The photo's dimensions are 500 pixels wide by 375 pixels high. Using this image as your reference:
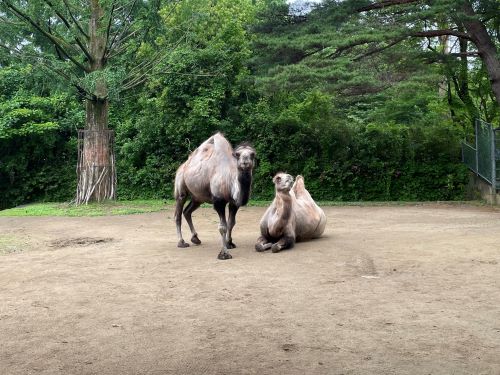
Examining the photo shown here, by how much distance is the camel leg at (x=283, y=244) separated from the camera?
736 centimetres

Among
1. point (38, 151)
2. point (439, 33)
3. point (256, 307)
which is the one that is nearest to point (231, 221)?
point (256, 307)

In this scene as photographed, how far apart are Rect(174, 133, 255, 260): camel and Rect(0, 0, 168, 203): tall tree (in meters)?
6.57

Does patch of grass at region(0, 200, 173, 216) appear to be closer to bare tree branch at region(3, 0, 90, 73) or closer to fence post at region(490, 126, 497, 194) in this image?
bare tree branch at region(3, 0, 90, 73)

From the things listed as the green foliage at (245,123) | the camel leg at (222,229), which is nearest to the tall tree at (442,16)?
the green foliage at (245,123)

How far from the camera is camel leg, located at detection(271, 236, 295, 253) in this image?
736 centimetres

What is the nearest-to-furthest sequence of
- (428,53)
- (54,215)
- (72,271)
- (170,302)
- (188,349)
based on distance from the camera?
(188,349) < (170,302) < (72,271) < (54,215) < (428,53)

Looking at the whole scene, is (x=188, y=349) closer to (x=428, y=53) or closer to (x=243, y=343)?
(x=243, y=343)

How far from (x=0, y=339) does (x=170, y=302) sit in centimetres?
143

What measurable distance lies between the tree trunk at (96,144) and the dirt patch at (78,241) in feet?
20.1

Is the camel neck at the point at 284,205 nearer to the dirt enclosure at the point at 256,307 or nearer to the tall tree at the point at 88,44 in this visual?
the dirt enclosure at the point at 256,307

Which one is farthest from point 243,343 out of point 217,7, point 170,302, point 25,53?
point 217,7

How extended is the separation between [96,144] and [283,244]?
9.30 metres

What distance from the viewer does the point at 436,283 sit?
5.38 meters

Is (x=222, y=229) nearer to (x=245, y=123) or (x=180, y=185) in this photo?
(x=180, y=185)
